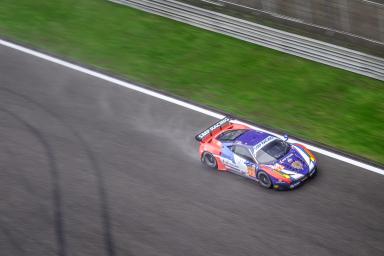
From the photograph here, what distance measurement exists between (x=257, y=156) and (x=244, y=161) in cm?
37

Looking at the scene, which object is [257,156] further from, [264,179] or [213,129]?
[213,129]

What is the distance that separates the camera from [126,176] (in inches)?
741

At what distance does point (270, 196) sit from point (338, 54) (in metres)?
7.05

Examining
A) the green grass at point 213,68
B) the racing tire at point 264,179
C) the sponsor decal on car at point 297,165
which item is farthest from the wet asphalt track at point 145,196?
the green grass at point 213,68

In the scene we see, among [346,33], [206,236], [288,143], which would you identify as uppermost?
[346,33]

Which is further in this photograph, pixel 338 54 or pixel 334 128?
pixel 338 54

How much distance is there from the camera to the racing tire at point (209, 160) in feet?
61.7

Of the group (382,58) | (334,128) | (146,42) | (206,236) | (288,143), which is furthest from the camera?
(146,42)

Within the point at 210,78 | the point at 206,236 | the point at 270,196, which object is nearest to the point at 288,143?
the point at 270,196

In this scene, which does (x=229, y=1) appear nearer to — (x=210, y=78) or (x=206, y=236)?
(x=210, y=78)

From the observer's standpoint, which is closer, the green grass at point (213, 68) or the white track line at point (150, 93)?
the white track line at point (150, 93)

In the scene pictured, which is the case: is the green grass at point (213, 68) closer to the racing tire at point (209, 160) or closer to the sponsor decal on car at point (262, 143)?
the sponsor decal on car at point (262, 143)

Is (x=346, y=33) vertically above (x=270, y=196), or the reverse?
(x=346, y=33)

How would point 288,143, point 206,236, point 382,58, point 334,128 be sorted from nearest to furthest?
point 206,236
point 288,143
point 334,128
point 382,58
